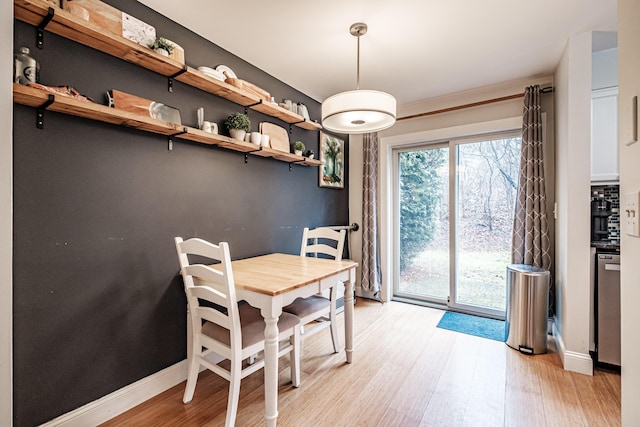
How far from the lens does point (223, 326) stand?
1522mm

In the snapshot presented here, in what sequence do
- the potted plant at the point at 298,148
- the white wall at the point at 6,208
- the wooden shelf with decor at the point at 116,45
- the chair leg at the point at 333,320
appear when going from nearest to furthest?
the white wall at the point at 6,208 < the wooden shelf with decor at the point at 116,45 < the chair leg at the point at 333,320 < the potted plant at the point at 298,148

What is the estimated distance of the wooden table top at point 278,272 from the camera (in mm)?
1542

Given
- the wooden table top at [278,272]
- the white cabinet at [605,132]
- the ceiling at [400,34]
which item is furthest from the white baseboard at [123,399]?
the white cabinet at [605,132]

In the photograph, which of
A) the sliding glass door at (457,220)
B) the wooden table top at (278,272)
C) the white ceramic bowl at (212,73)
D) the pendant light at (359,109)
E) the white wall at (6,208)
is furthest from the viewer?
the sliding glass door at (457,220)

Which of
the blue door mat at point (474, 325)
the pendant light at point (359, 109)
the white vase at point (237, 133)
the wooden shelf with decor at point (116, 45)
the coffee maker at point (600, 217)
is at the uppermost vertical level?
the wooden shelf with decor at point (116, 45)

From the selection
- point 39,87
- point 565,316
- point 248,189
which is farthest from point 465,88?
point 39,87

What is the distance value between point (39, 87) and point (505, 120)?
3.48 metres

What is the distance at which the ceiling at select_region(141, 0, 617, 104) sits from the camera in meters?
1.83

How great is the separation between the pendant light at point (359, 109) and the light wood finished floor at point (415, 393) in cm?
174

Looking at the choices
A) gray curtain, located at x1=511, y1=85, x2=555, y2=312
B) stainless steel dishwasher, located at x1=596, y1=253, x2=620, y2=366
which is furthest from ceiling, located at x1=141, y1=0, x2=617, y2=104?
stainless steel dishwasher, located at x1=596, y1=253, x2=620, y2=366

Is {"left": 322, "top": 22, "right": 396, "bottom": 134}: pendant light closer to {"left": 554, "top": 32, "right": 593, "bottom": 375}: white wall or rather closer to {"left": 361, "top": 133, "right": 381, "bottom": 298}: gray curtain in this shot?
{"left": 554, "top": 32, "right": 593, "bottom": 375}: white wall

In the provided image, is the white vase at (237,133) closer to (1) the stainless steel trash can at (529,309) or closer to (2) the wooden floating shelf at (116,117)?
(2) the wooden floating shelf at (116,117)

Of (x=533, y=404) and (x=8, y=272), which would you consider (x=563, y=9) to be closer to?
(x=533, y=404)

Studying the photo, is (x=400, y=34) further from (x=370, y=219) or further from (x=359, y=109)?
(x=370, y=219)
